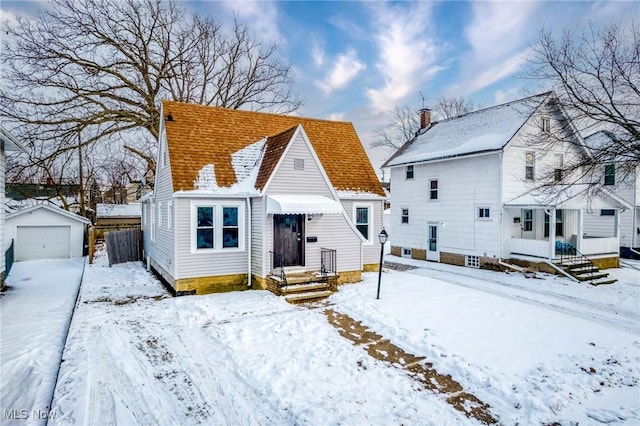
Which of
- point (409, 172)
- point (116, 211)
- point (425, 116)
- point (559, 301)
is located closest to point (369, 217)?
point (559, 301)

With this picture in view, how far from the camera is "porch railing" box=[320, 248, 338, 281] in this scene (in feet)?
39.6

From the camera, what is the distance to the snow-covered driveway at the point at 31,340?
5.00 metres

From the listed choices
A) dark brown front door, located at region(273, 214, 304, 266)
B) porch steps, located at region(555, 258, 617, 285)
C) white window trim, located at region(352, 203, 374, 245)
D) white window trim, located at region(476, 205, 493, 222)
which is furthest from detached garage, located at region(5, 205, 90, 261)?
porch steps, located at region(555, 258, 617, 285)

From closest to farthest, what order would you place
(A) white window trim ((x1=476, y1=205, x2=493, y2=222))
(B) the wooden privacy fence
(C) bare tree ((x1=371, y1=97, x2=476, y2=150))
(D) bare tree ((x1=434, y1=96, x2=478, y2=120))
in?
(A) white window trim ((x1=476, y1=205, x2=493, y2=222)), (B) the wooden privacy fence, (D) bare tree ((x1=434, y1=96, x2=478, y2=120)), (C) bare tree ((x1=371, y1=97, x2=476, y2=150))

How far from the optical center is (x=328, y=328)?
807 cm

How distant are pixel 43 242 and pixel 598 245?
28786 mm

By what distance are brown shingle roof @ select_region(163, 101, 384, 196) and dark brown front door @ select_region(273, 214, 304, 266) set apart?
1.47 metres

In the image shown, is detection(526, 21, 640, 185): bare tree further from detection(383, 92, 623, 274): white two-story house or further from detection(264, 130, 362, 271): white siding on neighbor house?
detection(264, 130, 362, 271): white siding on neighbor house

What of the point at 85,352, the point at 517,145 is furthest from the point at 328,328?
the point at 517,145

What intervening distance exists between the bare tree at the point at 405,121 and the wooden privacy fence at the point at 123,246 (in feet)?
95.7

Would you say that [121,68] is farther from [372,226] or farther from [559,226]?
[559,226]

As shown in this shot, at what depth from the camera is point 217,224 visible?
11.5 m

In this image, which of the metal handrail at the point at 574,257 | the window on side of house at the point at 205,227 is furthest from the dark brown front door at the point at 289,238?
the metal handrail at the point at 574,257

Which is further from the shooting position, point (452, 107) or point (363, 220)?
point (452, 107)
